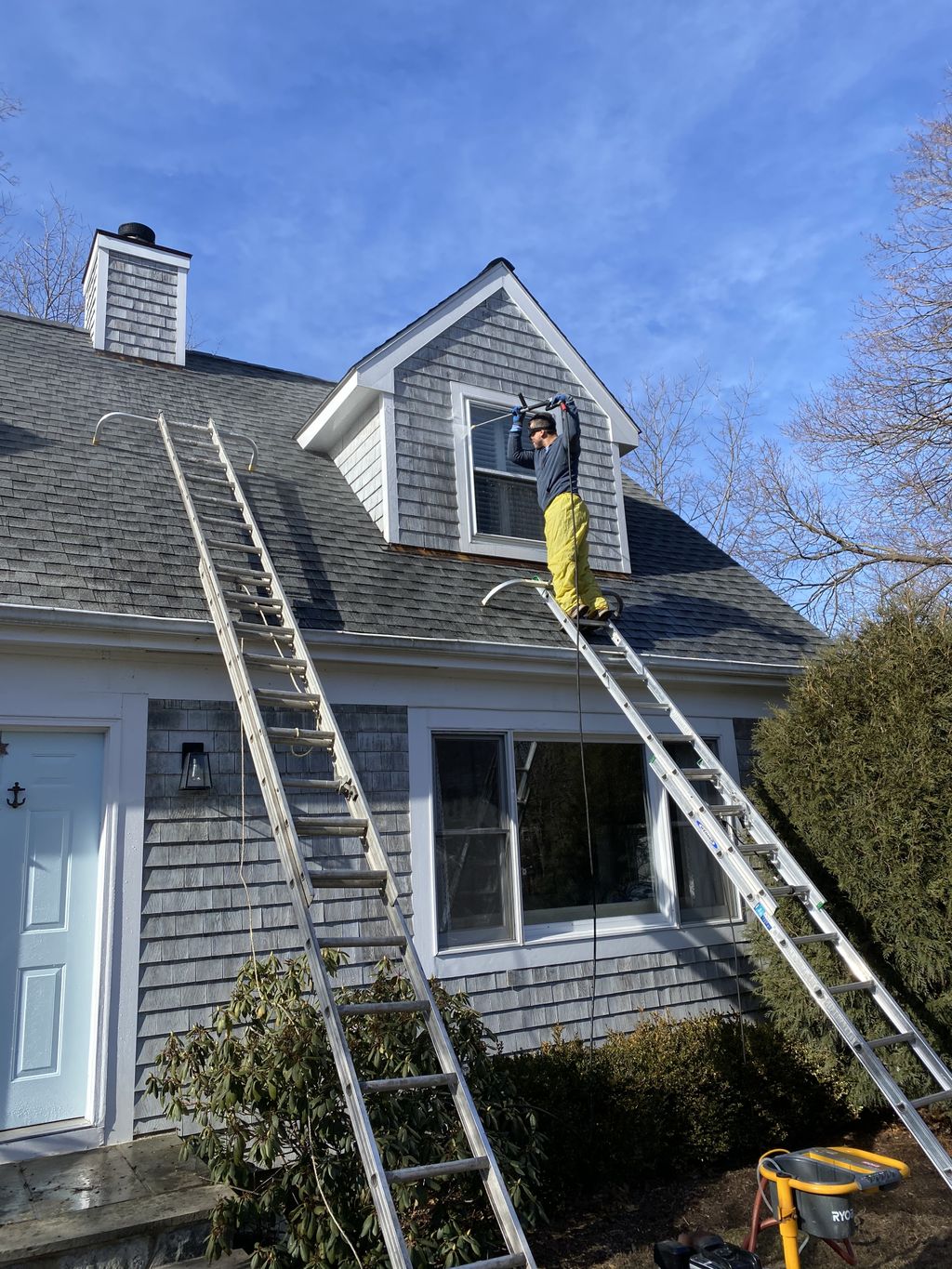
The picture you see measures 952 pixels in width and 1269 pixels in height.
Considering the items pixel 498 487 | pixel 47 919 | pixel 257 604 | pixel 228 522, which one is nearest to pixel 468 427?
pixel 498 487

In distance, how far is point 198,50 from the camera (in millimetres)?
7379

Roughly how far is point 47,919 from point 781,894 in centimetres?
391

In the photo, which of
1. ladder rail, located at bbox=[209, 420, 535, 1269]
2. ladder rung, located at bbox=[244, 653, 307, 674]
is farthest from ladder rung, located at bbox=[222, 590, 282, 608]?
ladder rung, located at bbox=[244, 653, 307, 674]

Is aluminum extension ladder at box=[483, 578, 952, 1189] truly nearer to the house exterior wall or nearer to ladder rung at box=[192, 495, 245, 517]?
the house exterior wall

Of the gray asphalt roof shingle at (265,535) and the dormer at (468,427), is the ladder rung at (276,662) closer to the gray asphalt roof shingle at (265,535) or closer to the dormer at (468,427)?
the gray asphalt roof shingle at (265,535)

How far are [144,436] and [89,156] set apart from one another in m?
5.61

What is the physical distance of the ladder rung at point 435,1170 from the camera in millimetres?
2959

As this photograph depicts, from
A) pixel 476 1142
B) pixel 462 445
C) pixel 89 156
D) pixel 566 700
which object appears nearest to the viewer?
pixel 476 1142

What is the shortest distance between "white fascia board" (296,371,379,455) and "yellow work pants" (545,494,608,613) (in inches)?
86.4

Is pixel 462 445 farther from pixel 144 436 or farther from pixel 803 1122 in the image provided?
pixel 803 1122

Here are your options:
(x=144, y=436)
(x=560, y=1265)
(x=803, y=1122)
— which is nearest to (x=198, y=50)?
(x=144, y=436)

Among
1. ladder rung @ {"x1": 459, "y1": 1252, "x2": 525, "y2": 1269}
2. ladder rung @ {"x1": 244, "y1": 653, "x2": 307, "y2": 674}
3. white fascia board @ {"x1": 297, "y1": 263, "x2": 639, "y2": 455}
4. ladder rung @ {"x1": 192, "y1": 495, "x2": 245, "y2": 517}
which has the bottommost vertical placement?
ladder rung @ {"x1": 459, "y1": 1252, "x2": 525, "y2": 1269}

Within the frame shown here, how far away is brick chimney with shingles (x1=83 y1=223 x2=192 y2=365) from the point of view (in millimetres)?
9461

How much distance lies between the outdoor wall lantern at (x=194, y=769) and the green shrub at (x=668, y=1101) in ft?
7.90
